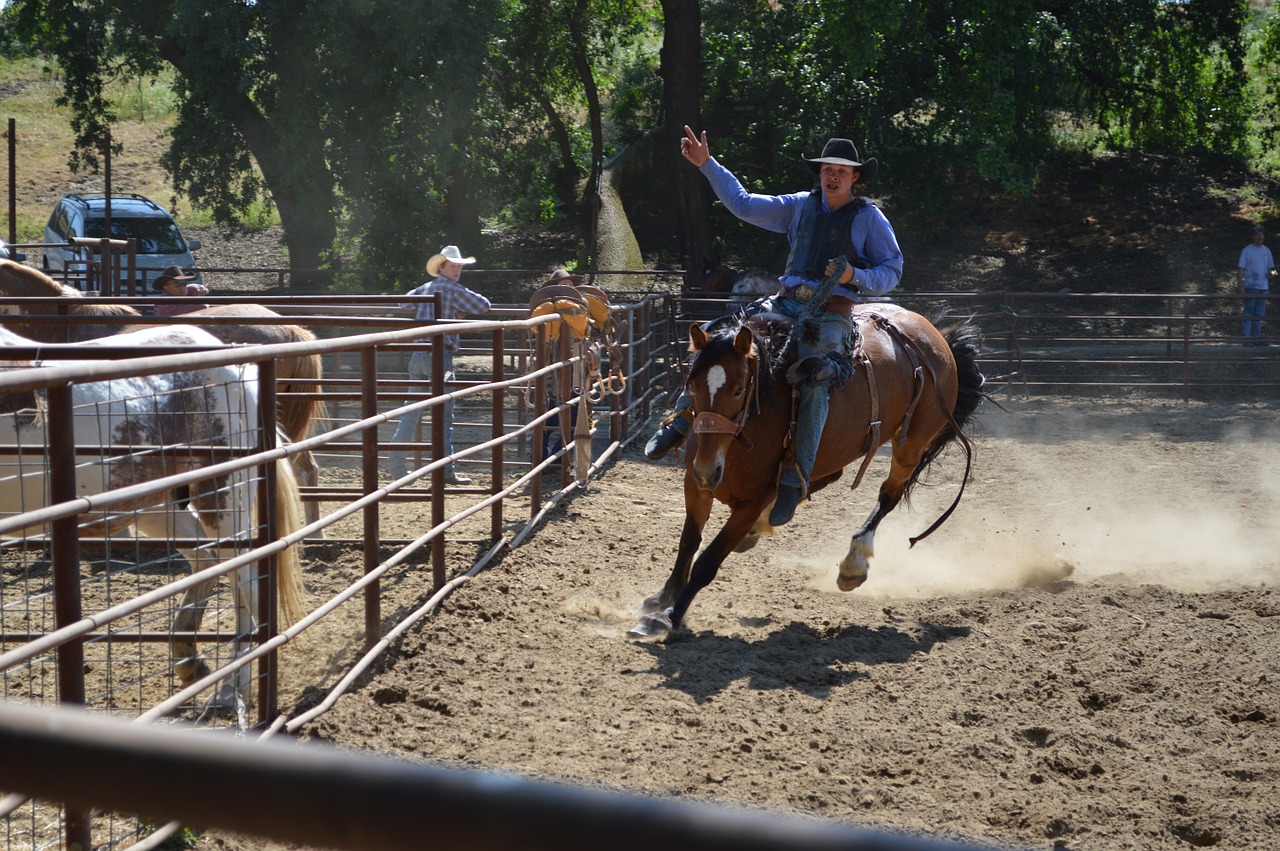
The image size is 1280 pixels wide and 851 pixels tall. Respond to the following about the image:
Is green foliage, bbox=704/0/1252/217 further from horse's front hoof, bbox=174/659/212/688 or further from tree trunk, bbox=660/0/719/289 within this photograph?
horse's front hoof, bbox=174/659/212/688

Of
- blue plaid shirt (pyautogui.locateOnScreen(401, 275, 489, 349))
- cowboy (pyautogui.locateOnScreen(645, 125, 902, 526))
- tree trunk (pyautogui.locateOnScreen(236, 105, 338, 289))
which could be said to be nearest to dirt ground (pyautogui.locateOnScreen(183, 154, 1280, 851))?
cowboy (pyautogui.locateOnScreen(645, 125, 902, 526))

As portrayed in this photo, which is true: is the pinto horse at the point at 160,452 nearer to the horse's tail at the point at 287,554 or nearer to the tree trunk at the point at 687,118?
the horse's tail at the point at 287,554

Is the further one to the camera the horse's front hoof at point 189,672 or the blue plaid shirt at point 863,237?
the blue plaid shirt at point 863,237

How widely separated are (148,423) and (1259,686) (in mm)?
4600

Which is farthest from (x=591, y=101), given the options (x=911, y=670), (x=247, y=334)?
(x=911, y=670)

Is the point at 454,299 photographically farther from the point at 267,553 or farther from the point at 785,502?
the point at 267,553

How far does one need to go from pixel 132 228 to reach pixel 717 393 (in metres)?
19.1

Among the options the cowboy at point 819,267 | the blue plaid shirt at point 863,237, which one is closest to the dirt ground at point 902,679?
the cowboy at point 819,267

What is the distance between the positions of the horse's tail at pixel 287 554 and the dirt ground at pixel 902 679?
414 millimetres

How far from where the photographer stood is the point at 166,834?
2.96 metres

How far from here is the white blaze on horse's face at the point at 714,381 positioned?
17.2 ft

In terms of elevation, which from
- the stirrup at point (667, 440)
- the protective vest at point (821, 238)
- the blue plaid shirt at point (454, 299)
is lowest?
the stirrup at point (667, 440)

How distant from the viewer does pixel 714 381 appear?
527cm

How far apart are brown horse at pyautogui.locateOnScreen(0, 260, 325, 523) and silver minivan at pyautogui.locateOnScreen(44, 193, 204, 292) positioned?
13.8 metres
